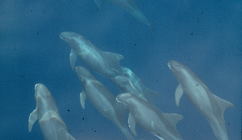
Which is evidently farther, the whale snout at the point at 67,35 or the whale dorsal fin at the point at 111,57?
the whale snout at the point at 67,35

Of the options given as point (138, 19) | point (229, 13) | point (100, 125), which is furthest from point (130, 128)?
point (229, 13)

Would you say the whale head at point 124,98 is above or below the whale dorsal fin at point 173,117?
A: below

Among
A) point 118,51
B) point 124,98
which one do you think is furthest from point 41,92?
point 118,51

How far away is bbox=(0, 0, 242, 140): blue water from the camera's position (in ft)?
34.3

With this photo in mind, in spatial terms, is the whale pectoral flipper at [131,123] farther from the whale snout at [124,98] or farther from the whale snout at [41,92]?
the whale snout at [41,92]

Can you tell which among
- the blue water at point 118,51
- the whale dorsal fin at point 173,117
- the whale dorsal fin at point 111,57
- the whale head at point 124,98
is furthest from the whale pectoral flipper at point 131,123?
the blue water at point 118,51

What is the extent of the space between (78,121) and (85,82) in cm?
180

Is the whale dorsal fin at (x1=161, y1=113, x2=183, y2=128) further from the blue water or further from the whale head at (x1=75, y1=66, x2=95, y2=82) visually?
the blue water

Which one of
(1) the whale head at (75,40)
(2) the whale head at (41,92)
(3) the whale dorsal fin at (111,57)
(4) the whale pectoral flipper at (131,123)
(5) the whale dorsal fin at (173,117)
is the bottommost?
(2) the whale head at (41,92)

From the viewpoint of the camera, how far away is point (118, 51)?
1105 cm

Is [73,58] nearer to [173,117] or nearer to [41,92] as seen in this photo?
[41,92]

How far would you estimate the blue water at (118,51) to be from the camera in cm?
1045

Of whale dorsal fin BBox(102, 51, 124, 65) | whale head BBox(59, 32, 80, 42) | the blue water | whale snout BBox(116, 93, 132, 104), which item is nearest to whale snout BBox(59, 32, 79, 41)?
whale head BBox(59, 32, 80, 42)

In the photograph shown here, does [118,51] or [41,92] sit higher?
[118,51]
